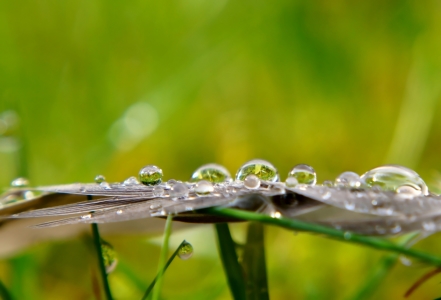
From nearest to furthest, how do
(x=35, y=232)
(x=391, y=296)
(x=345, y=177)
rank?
(x=345, y=177) < (x=35, y=232) < (x=391, y=296)

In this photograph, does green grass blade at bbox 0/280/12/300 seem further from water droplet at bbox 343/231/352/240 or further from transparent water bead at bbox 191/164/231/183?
water droplet at bbox 343/231/352/240

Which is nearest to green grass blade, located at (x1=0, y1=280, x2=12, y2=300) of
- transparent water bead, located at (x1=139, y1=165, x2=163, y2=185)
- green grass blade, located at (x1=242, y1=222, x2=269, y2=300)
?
transparent water bead, located at (x1=139, y1=165, x2=163, y2=185)

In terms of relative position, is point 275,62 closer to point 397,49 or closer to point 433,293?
point 397,49

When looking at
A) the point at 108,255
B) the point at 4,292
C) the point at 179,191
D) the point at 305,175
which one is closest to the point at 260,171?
the point at 305,175

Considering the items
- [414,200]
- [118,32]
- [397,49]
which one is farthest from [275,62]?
[414,200]

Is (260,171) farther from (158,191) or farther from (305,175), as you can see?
(158,191)
